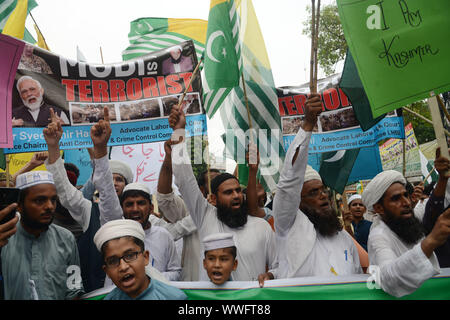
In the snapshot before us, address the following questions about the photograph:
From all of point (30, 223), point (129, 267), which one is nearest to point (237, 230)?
point (129, 267)

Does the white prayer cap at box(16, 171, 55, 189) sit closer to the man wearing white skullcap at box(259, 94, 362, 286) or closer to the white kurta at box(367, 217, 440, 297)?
the man wearing white skullcap at box(259, 94, 362, 286)

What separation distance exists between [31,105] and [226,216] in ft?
7.07

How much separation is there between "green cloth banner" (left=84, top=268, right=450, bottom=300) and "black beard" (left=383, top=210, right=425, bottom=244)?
306 millimetres

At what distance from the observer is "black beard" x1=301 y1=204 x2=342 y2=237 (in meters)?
2.77

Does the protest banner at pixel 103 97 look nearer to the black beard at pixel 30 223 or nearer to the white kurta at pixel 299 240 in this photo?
the black beard at pixel 30 223

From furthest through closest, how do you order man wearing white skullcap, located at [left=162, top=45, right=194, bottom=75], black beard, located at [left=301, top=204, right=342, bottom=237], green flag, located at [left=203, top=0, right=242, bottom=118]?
man wearing white skullcap, located at [left=162, top=45, right=194, bottom=75] → green flag, located at [left=203, top=0, right=242, bottom=118] → black beard, located at [left=301, top=204, right=342, bottom=237]

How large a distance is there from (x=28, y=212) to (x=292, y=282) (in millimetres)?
1741

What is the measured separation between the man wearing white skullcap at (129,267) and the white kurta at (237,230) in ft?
1.99

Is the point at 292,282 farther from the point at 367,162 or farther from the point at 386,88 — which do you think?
the point at 367,162

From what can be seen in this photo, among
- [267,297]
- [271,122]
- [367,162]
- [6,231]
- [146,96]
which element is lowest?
[267,297]

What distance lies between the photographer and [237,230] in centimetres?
317

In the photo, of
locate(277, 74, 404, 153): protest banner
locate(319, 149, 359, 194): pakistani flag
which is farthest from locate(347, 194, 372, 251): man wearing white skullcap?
locate(277, 74, 404, 153): protest banner

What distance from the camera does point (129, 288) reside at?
2.28 metres

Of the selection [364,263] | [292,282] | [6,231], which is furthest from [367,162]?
[6,231]
